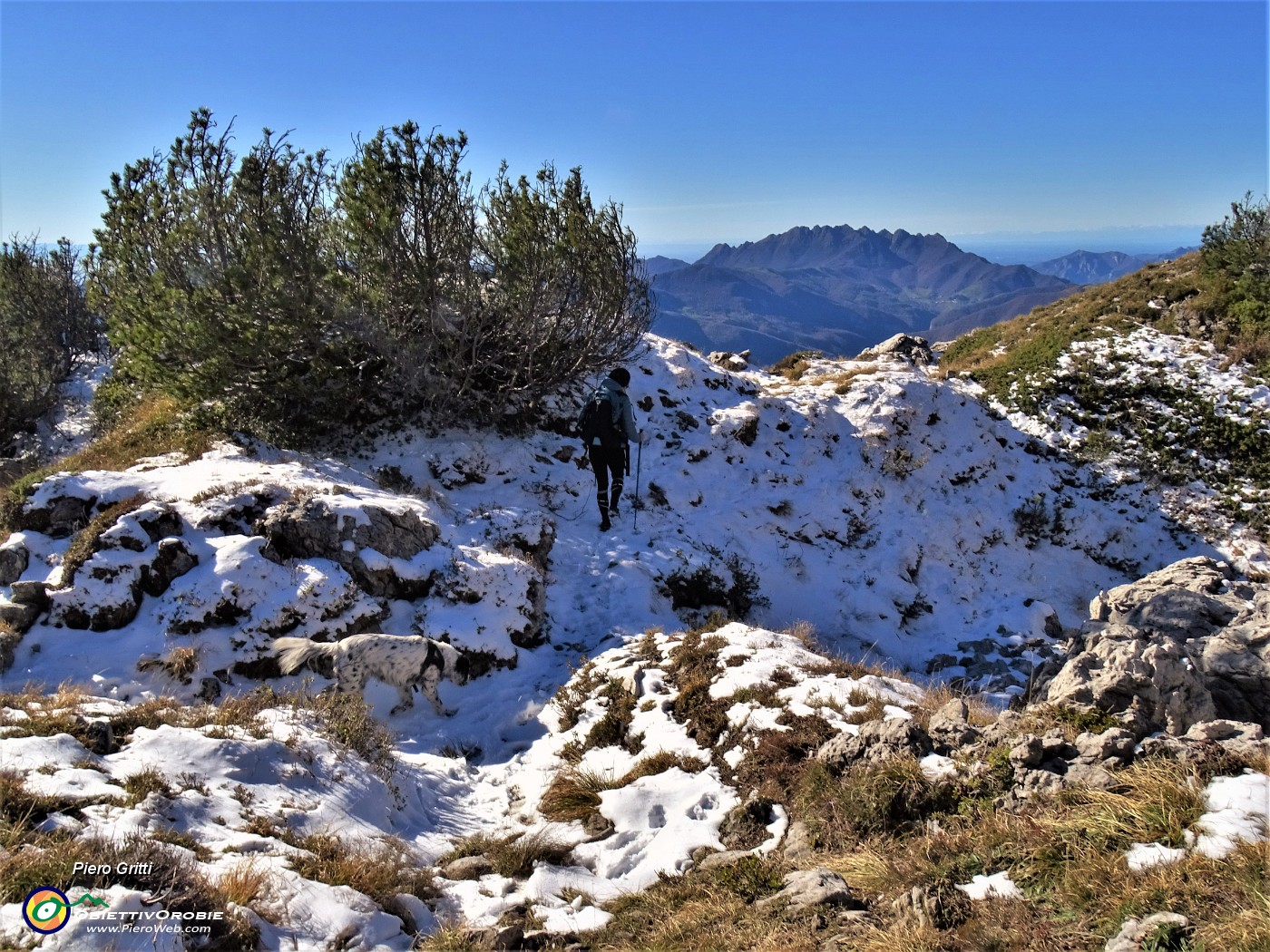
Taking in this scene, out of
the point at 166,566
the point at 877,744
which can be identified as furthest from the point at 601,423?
the point at 877,744

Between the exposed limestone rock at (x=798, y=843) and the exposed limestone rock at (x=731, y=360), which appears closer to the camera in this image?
the exposed limestone rock at (x=798, y=843)

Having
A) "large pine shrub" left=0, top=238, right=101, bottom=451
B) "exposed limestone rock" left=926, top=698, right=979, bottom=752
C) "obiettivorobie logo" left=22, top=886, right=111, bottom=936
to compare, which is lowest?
"exposed limestone rock" left=926, top=698, right=979, bottom=752

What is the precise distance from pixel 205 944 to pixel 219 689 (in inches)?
209

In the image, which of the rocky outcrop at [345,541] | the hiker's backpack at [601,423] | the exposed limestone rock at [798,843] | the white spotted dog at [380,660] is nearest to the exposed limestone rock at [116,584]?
the rocky outcrop at [345,541]

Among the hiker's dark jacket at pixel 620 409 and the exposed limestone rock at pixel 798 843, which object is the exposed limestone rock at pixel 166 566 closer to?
the hiker's dark jacket at pixel 620 409

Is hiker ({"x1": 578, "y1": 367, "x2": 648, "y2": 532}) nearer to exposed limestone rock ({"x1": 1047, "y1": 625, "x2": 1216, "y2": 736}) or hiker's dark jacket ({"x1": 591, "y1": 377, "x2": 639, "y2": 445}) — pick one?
hiker's dark jacket ({"x1": 591, "y1": 377, "x2": 639, "y2": 445})

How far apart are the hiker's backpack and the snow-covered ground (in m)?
1.87

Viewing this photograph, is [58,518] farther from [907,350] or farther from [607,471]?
[907,350]

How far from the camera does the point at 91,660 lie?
8.00 meters

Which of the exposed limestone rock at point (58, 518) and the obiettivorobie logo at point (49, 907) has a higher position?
the exposed limestone rock at point (58, 518)

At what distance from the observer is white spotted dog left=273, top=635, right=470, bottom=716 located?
26.6 feet

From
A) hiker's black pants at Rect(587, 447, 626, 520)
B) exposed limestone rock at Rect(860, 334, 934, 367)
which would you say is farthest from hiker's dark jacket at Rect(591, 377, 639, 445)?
exposed limestone rock at Rect(860, 334, 934, 367)

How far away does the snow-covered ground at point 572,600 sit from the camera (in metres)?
5.24

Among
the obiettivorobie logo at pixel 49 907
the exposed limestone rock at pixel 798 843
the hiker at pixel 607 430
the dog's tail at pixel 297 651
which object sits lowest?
the exposed limestone rock at pixel 798 843
